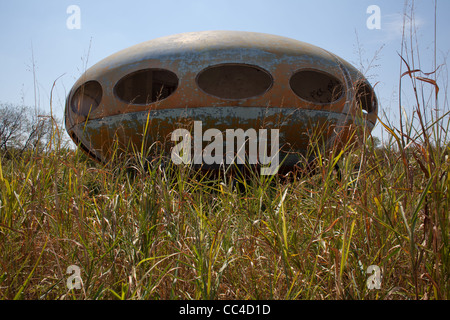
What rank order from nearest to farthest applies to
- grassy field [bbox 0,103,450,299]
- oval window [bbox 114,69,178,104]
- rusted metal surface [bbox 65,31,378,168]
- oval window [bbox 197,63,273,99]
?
1. grassy field [bbox 0,103,450,299]
2. rusted metal surface [bbox 65,31,378,168]
3. oval window [bbox 114,69,178,104]
4. oval window [bbox 197,63,273,99]

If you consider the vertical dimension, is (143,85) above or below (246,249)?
above

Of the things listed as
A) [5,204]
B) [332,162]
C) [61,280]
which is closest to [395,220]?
[332,162]

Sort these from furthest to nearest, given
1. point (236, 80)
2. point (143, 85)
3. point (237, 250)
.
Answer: point (236, 80) → point (143, 85) → point (237, 250)

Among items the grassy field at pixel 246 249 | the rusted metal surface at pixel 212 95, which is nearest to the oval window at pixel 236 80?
the rusted metal surface at pixel 212 95

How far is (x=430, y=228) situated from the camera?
1302 millimetres

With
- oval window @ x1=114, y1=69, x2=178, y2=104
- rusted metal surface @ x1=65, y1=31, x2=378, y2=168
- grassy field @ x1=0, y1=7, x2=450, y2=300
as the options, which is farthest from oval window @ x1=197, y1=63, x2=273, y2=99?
grassy field @ x1=0, y1=7, x2=450, y2=300

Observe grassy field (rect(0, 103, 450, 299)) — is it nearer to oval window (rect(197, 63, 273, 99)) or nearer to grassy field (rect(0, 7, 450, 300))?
grassy field (rect(0, 7, 450, 300))

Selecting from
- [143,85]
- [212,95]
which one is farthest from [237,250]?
[143,85]

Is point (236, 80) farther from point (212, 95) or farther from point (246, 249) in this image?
point (246, 249)

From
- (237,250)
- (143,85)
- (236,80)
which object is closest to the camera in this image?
(237,250)

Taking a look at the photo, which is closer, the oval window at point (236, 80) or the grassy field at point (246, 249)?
the grassy field at point (246, 249)

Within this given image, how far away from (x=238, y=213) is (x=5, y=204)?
125 cm

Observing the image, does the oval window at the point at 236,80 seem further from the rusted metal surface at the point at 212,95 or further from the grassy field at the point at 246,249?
Answer: the grassy field at the point at 246,249
